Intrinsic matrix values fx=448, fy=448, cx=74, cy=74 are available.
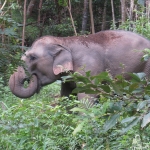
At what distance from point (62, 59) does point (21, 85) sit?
0.62 metres

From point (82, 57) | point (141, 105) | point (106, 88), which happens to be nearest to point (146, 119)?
point (141, 105)

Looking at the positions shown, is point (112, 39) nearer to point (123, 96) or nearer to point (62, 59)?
point (62, 59)

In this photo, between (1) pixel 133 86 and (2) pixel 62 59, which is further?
(2) pixel 62 59

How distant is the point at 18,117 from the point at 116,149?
842 mm

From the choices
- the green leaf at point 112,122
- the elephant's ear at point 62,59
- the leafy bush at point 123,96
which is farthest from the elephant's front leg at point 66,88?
the green leaf at point 112,122

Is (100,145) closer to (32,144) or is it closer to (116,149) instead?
(116,149)

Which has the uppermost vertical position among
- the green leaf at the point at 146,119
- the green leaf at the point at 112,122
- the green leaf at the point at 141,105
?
the green leaf at the point at 141,105

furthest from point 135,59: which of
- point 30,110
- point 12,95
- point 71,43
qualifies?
point 30,110

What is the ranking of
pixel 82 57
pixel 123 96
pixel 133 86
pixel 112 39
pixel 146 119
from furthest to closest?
1. pixel 112 39
2. pixel 82 57
3. pixel 123 96
4. pixel 133 86
5. pixel 146 119

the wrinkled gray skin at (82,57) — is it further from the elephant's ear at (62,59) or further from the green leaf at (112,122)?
the green leaf at (112,122)

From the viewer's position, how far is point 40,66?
5.64 m

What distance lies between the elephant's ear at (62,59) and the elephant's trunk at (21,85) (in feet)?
1.08

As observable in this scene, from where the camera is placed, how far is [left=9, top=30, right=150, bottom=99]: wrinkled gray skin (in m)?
5.59

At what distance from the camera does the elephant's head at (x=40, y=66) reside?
18.4 ft
